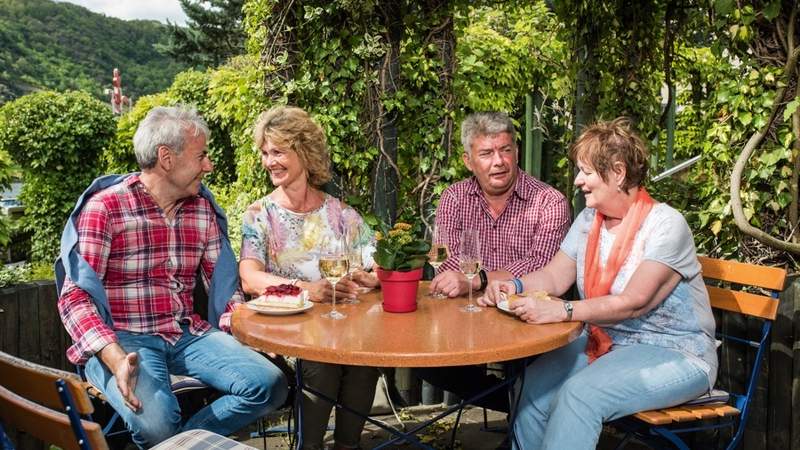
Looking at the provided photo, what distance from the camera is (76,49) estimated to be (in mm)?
36031

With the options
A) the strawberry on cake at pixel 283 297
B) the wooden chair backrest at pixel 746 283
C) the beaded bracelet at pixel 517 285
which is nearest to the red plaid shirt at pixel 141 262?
the strawberry on cake at pixel 283 297

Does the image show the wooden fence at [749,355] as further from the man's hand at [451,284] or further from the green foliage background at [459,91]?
the man's hand at [451,284]

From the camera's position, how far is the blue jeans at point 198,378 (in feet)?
8.14

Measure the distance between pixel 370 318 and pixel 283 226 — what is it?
0.82 metres

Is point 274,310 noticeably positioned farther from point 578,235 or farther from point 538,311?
point 578,235

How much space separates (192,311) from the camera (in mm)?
3012

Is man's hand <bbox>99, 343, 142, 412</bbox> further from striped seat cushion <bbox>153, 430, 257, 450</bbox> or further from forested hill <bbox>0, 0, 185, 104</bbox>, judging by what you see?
forested hill <bbox>0, 0, 185, 104</bbox>

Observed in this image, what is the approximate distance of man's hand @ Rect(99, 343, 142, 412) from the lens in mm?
2424

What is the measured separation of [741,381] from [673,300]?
2.77 ft

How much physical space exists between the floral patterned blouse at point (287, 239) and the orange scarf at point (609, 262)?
0.91 metres

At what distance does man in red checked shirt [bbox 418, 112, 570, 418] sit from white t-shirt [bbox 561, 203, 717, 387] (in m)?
0.63

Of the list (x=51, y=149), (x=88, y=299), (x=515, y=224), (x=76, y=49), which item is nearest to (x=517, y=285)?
(x=515, y=224)

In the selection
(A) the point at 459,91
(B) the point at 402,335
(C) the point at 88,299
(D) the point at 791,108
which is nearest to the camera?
(B) the point at 402,335

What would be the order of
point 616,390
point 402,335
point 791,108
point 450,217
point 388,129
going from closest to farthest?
point 402,335
point 616,390
point 791,108
point 450,217
point 388,129
